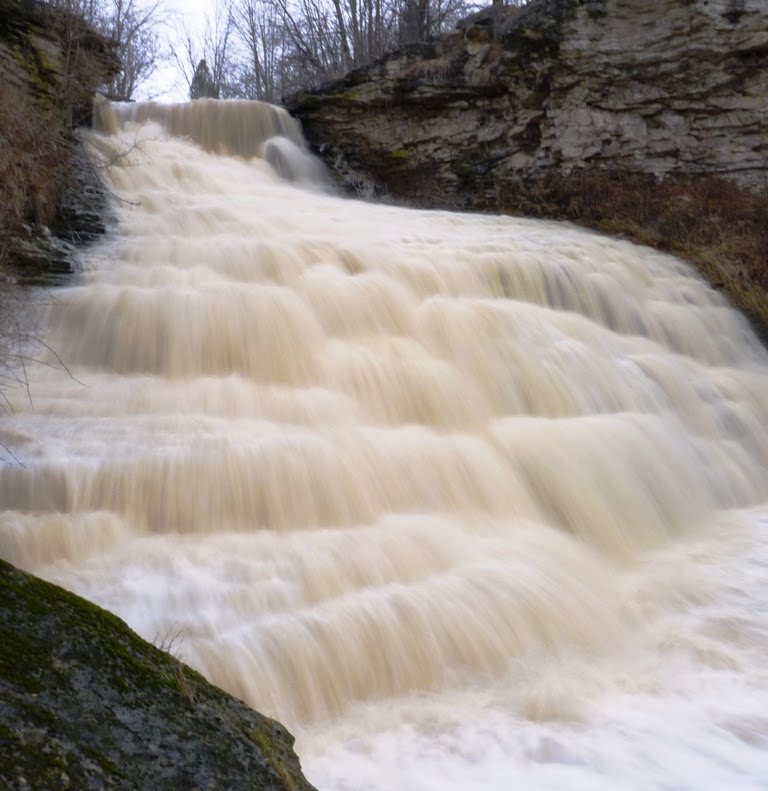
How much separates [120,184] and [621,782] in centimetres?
730

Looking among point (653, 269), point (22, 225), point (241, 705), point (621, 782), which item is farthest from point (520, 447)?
point (653, 269)

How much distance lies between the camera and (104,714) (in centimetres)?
185

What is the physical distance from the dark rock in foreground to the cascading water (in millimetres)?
796

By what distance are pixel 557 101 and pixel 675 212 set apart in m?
2.29

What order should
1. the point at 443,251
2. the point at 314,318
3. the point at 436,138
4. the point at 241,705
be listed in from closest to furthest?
1. the point at 241,705
2. the point at 314,318
3. the point at 443,251
4. the point at 436,138

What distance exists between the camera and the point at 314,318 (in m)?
5.78

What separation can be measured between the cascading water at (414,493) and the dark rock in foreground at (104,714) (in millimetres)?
796

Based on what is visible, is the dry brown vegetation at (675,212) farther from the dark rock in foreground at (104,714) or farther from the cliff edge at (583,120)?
the dark rock in foreground at (104,714)

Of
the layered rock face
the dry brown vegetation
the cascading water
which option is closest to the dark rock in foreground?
the cascading water

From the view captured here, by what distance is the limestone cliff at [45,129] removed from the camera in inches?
237

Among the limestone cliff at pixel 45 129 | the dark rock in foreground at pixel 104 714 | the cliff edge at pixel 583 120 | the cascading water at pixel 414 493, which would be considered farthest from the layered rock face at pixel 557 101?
the dark rock in foreground at pixel 104 714

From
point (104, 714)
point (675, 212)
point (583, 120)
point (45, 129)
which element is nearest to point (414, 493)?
point (104, 714)

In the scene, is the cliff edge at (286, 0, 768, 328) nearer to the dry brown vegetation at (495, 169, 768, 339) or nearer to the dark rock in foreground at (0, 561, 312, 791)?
the dry brown vegetation at (495, 169, 768, 339)

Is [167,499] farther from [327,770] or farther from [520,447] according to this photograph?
[520,447]
